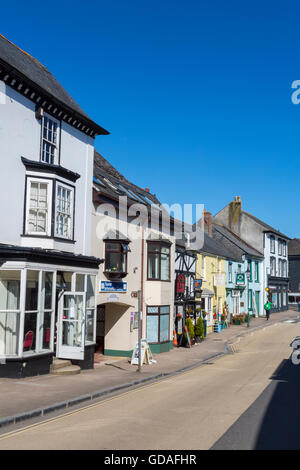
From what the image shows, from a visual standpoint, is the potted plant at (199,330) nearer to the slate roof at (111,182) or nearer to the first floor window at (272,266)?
the slate roof at (111,182)

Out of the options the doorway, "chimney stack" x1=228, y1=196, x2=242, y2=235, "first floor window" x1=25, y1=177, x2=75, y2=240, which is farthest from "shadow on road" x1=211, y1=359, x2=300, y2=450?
"chimney stack" x1=228, y1=196, x2=242, y2=235

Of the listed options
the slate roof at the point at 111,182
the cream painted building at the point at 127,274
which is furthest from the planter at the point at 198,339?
the slate roof at the point at 111,182

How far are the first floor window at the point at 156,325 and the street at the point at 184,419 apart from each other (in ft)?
24.0

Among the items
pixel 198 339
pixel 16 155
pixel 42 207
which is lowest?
pixel 198 339

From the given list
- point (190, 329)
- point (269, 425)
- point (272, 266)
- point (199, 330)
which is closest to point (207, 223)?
point (272, 266)

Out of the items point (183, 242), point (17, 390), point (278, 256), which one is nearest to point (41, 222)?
point (17, 390)

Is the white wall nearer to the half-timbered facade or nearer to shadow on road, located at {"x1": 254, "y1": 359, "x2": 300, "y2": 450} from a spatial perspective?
shadow on road, located at {"x1": 254, "y1": 359, "x2": 300, "y2": 450}

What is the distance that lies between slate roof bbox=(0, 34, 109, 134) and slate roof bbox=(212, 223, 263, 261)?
28.7m

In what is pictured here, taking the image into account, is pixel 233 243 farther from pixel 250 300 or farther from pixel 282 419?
pixel 282 419

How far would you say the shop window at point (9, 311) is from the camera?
1530 cm

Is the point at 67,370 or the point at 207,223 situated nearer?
the point at 67,370

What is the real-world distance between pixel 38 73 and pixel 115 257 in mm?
8557

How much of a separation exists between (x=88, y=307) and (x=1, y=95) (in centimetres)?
864

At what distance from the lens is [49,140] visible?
17875 millimetres
